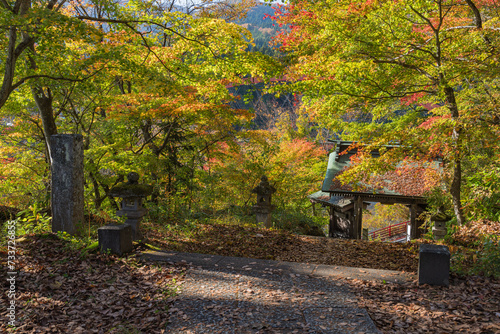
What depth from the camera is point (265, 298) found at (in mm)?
4355

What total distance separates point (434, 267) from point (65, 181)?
6568 millimetres

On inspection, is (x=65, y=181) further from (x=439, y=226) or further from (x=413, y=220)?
(x=413, y=220)

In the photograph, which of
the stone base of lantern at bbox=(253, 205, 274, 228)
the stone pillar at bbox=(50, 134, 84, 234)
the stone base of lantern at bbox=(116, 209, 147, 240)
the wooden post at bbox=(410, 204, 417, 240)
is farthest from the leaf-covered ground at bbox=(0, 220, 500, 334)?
the wooden post at bbox=(410, 204, 417, 240)

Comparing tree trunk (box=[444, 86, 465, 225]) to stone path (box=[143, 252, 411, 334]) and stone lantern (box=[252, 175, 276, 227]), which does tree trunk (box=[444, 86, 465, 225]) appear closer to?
stone path (box=[143, 252, 411, 334])

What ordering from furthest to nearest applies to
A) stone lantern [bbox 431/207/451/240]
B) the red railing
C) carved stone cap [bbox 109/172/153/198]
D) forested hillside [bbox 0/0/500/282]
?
the red railing
stone lantern [bbox 431/207/451/240]
carved stone cap [bbox 109/172/153/198]
forested hillside [bbox 0/0/500/282]

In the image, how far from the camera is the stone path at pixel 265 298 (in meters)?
3.66

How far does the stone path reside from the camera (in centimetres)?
366

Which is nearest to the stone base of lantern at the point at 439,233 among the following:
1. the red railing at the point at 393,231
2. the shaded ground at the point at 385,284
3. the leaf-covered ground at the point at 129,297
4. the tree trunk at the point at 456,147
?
the tree trunk at the point at 456,147

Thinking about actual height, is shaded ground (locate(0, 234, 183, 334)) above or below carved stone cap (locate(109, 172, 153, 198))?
below

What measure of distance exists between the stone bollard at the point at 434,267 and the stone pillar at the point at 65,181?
20.3 ft

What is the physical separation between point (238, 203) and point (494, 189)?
9.40 metres

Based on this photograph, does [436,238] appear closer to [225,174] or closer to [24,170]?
[225,174]

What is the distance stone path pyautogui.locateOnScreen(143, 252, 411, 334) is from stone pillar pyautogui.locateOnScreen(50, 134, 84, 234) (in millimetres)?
1742

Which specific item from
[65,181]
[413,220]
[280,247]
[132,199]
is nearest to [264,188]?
[280,247]
